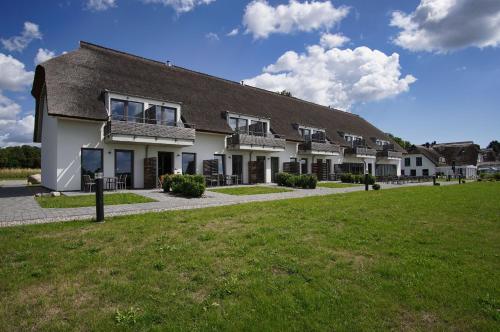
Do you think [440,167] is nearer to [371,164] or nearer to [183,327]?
[371,164]

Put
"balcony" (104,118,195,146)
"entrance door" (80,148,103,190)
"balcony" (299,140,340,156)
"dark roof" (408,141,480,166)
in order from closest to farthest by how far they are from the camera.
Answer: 1. "balcony" (104,118,195,146)
2. "entrance door" (80,148,103,190)
3. "balcony" (299,140,340,156)
4. "dark roof" (408,141,480,166)

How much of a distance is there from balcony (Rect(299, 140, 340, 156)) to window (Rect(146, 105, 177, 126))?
43.0 feet

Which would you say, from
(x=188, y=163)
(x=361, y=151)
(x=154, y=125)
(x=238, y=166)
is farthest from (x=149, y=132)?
(x=361, y=151)

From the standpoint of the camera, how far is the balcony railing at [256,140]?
22.6 meters

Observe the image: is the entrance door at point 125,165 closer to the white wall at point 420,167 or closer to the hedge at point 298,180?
the hedge at point 298,180

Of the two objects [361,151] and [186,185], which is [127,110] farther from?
[361,151]

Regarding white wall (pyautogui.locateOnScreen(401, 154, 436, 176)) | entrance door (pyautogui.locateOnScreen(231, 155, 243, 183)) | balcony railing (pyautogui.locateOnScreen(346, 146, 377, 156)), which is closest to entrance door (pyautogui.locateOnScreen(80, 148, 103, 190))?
entrance door (pyautogui.locateOnScreen(231, 155, 243, 183))

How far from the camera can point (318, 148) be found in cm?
2873

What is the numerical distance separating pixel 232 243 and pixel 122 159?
14.7 metres

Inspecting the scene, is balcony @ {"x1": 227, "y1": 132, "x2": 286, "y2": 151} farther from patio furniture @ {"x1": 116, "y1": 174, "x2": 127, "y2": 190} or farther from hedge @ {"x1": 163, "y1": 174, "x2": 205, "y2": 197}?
patio furniture @ {"x1": 116, "y1": 174, "x2": 127, "y2": 190}

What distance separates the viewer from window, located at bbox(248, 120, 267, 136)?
24938 millimetres

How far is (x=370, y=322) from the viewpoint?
3328mm

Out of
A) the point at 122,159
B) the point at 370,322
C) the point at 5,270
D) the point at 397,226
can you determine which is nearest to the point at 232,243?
the point at 370,322

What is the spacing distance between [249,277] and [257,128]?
21301mm
